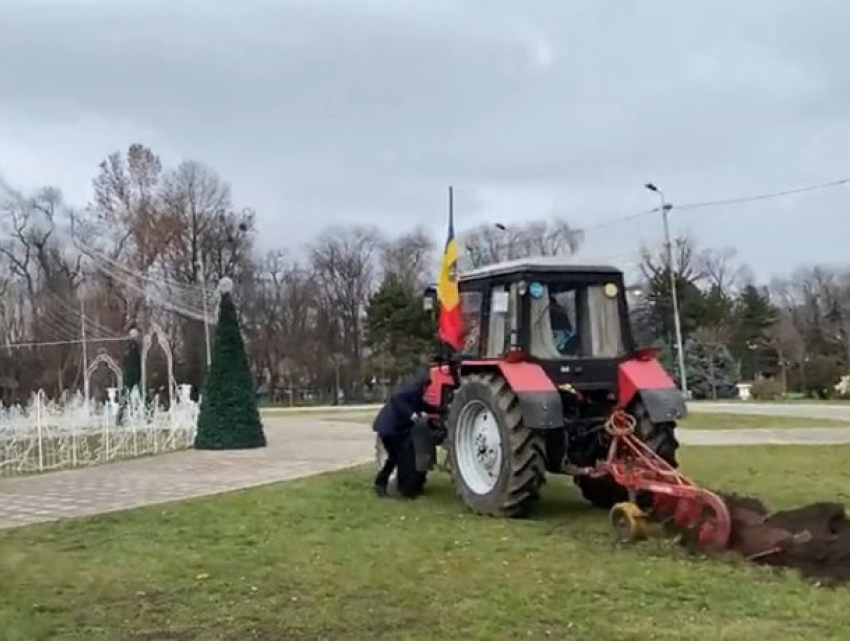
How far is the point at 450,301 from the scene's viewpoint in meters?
9.54

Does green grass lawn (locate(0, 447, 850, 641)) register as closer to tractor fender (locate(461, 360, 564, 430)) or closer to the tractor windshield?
tractor fender (locate(461, 360, 564, 430))

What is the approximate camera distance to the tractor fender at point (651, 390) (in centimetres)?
811

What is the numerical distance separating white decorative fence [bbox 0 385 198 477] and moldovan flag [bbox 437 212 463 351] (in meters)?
6.94

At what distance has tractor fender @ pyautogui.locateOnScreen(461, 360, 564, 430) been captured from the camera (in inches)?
310

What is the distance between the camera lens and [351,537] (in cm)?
754

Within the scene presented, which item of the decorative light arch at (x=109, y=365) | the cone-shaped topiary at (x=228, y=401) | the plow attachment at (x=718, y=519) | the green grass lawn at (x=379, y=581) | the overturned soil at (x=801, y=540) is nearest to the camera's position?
the green grass lawn at (x=379, y=581)

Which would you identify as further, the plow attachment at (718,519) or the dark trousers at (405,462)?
the dark trousers at (405,462)

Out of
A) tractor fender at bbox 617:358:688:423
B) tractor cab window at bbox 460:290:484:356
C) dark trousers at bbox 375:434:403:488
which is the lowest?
dark trousers at bbox 375:434:403:488

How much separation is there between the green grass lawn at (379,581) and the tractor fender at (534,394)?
79 centimetres

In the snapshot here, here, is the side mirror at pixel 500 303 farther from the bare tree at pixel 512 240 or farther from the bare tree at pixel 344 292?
the bare tree at pixel 344 292

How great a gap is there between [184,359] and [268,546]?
4191 cm

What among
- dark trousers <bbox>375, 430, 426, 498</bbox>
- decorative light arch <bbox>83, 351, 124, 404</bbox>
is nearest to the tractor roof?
dark trousers <bbox>375, 430, 426, 498</bbox>

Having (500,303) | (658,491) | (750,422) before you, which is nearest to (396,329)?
(750,422)

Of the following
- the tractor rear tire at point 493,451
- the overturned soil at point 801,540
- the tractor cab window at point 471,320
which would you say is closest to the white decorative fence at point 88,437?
the tractor cab window at point 471,320
